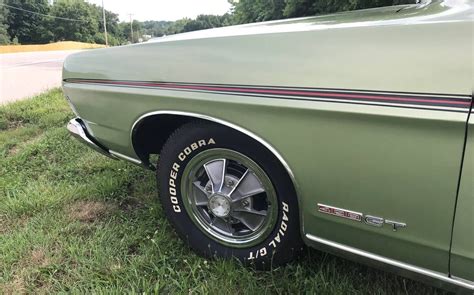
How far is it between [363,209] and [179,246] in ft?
4.06

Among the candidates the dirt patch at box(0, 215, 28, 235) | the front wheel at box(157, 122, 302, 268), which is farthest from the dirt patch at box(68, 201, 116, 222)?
the front wheel at box(157, 122, 302, 268)

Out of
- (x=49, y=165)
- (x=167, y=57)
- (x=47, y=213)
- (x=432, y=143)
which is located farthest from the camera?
(x=49, y=165)

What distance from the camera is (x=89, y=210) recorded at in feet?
9.89

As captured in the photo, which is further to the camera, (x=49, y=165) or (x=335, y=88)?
(x=49, y=165)

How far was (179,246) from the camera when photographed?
2531 millimetres

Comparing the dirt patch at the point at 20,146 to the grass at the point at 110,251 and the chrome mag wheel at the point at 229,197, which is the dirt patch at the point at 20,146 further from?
the chrome mag wheel at the point at 229,197

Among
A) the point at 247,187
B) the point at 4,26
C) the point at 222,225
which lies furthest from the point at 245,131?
the point at 4,26

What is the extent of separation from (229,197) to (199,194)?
0.68 ft

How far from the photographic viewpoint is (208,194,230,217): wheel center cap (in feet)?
7.18

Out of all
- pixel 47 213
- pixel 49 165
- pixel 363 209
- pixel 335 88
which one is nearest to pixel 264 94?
pixel 335 88

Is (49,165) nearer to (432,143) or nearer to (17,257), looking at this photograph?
(17,257)

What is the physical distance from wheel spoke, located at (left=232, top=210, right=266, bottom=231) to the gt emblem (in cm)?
44

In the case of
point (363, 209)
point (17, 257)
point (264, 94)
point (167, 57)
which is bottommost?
point (17, 257)

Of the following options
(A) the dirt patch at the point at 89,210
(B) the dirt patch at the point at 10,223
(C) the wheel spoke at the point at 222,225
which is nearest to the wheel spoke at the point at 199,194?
(C) the wheel spoke at the point at 222,225
